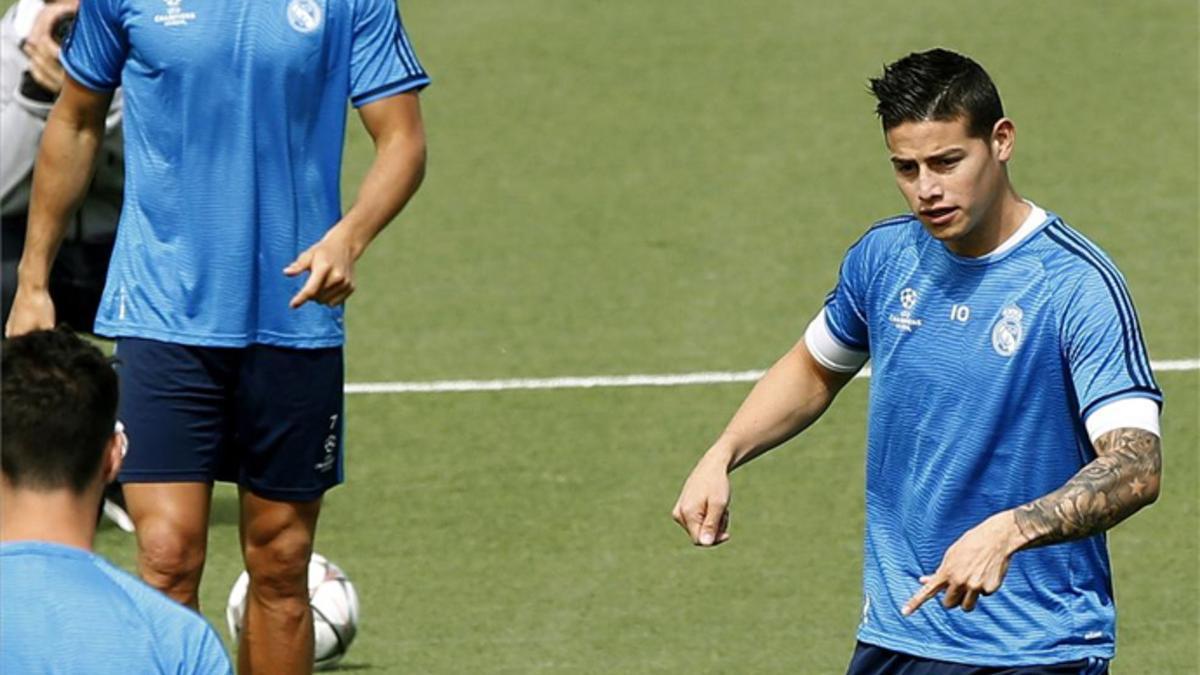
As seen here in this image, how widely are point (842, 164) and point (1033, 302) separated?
853 centimetres

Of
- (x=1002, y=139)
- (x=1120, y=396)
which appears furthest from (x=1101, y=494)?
(x=1002, y=139)

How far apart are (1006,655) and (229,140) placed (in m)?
2.48

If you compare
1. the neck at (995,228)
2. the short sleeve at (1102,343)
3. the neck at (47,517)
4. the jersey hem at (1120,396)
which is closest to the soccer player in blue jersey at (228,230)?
the neck at (995,228)

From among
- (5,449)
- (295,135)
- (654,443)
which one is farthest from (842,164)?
(5,449)

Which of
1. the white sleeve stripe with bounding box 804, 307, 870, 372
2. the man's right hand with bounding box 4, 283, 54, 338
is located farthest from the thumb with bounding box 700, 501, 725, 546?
the man's right hand with bounding box 4, 283, 54, 338

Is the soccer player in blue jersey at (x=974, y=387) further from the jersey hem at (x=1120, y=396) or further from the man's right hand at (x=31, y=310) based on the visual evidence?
the man's right hand at (x=31, y=310)

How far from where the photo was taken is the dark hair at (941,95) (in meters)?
5.45

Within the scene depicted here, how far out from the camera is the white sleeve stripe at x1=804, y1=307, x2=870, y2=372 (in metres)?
5.84

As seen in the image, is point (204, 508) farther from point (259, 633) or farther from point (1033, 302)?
point (1033, 302)

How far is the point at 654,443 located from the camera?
10344 millimetres

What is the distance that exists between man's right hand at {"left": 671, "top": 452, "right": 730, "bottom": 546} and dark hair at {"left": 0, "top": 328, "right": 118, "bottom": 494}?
153cm

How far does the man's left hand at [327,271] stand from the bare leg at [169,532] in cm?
67

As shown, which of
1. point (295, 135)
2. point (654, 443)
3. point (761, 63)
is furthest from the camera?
point (761, 63)

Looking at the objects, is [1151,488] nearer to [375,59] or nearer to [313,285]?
[313,285]
